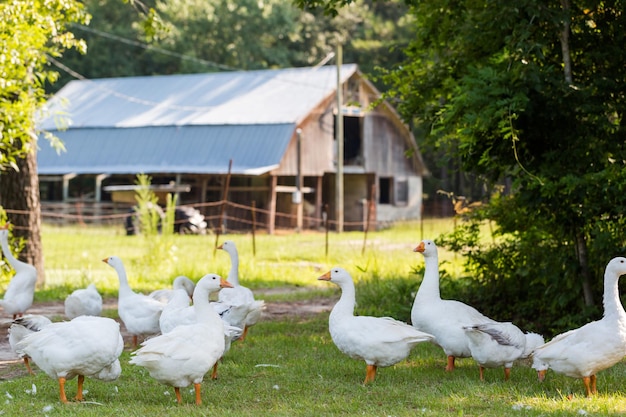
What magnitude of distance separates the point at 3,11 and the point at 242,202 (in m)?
25.0

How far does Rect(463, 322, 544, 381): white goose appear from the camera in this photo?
836 centimetres

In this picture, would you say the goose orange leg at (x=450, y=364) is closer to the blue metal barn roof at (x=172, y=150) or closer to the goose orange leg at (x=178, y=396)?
the goose orange leg at (x=178, y=396)

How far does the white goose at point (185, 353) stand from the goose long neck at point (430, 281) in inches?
95.0

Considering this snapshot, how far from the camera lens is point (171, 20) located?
172 feet

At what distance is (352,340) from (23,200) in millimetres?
10145

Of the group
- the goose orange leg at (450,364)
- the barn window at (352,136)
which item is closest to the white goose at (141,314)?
the goose orange leg at (450,364)

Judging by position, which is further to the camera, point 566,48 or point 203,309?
point 566,48

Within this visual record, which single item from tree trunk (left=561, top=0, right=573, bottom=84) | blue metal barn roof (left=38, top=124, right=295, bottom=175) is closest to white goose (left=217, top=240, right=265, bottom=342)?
tree trunk (left=561, top=0, right=573, bottom=84)

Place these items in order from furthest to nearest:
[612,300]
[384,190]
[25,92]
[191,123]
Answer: [384,190] → [191,123] → [25,92] → [612,300]

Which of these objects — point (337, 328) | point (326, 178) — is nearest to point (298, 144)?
point (326, 178)

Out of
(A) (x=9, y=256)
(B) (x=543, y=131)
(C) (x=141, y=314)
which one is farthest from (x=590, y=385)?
(A) (x=9, y=256)

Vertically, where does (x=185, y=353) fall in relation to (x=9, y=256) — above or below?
below

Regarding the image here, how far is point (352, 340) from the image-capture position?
862cm

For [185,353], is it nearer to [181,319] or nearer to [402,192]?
[181,319]
